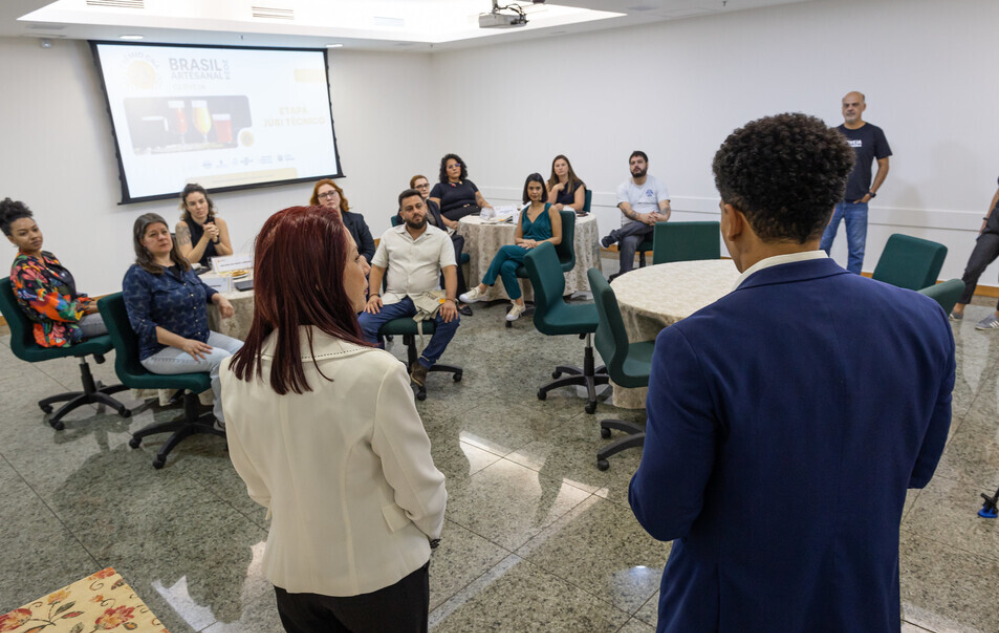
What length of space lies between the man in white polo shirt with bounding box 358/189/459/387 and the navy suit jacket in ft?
10.5

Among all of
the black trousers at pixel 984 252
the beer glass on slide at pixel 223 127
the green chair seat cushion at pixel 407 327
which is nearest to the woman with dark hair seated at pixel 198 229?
the green chair seat cushion at pixel 407 327

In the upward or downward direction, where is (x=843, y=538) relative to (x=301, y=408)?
downward

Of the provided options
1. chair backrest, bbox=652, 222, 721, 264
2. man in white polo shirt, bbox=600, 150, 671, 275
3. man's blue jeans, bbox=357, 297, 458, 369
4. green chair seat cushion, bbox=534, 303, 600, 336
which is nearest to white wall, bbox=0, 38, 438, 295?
man's blue jeans, bbox=357, 297, 458, 369

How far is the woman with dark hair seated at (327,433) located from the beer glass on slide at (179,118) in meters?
6.90

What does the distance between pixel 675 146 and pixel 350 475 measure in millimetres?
6875

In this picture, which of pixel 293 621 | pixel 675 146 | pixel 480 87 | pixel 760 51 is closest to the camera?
pixel 293 621

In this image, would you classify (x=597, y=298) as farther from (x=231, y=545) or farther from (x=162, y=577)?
(x=162, y=577)

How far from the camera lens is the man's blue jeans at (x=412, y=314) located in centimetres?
414

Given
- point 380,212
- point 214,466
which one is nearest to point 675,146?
point 380,212

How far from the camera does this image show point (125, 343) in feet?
10.9

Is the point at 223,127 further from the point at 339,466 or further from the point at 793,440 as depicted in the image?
the point at 793,440

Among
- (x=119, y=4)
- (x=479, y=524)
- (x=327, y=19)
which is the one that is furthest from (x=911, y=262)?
(x=327, y=19)

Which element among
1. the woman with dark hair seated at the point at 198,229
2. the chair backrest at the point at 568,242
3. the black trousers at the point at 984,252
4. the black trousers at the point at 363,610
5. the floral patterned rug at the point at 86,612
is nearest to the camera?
the black trousers at the point at 363,610

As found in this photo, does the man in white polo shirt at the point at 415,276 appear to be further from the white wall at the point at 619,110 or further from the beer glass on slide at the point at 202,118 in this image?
the beer glass on slide at the point at 202,118
